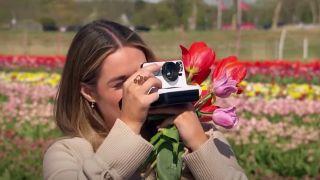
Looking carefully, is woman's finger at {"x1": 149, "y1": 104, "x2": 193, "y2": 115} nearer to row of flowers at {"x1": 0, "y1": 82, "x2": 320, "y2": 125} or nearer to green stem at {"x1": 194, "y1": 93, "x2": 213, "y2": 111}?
green stem at {"x1": 194, "y1": 93, "x2": 213, "y2": 111}

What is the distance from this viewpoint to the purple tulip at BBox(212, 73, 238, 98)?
1722 millimetres

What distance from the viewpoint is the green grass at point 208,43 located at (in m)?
28.5

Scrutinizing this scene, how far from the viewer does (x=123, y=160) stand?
1.66 m

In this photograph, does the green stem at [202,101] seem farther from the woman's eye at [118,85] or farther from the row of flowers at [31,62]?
the row of flowers at [31,62]

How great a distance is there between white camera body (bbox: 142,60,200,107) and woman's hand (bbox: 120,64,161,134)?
2 centimetres

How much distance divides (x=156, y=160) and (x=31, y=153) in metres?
3.72

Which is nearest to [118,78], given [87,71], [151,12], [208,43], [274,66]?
[87,71]

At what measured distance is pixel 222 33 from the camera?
4162cm

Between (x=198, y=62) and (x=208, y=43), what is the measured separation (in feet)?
107

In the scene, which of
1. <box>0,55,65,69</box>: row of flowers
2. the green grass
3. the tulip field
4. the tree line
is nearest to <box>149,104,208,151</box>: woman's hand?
the tulip field

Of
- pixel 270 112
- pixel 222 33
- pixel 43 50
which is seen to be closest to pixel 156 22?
pixel 222 33

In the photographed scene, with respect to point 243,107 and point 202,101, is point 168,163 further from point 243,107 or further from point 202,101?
point 243,107

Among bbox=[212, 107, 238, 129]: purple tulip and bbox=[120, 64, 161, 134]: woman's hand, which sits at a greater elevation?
bbox=[120, 64, 161, 134]: woman's hand

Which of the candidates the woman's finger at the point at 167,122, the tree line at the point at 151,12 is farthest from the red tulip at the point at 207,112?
the tree line at the point at 151,12
